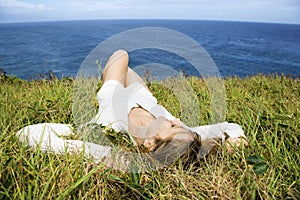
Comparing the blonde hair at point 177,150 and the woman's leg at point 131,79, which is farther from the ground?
the woman's leg at point 131,79

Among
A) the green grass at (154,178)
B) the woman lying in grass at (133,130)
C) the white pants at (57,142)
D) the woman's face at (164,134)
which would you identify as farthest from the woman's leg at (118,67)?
the green grass at (154,178)

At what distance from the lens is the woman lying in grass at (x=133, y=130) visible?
170 centimetres

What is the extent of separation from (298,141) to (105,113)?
151 centimetres

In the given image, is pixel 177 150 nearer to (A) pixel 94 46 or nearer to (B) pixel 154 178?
(B) pixel 154 178

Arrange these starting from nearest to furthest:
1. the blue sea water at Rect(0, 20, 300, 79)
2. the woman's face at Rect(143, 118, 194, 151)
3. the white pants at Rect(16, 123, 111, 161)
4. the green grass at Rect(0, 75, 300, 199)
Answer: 1. the green grass at Rect(0, 75, 300, 199)
2. the woman's face at Rect(143, 118, 194, 151)
3. the white pants at Rect(16, 123, 111, 161)
4. the blue sea water at Rect(0, 20, 300, 79)

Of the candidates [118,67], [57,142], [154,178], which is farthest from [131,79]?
[154,178]

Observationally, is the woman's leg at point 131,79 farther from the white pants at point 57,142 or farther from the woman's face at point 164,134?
the woman's face at point 164,134

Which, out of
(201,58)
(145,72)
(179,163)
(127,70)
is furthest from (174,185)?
(145,72)

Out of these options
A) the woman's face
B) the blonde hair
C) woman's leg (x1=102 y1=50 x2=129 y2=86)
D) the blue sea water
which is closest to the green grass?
the blonde hair

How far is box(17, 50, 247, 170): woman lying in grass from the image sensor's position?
1696 millimetres

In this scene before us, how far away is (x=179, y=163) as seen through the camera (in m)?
1.67

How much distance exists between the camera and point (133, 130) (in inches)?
81.4

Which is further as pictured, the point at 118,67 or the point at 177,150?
the point at 118,67

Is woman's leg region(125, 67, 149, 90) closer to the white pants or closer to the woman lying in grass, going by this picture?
the woman lying in grass
